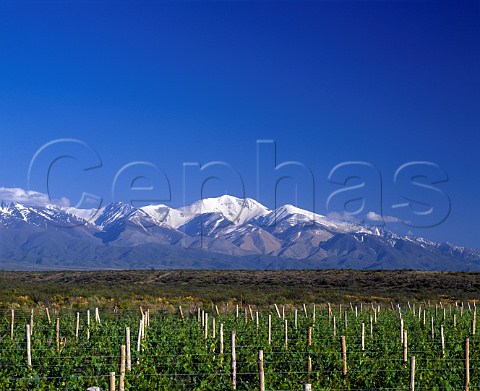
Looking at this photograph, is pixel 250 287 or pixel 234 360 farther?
pixel 250 287

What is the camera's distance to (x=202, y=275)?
105m

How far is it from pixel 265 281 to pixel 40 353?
71.3 m

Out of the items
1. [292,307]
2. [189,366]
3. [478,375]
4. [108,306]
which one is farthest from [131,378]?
[292,307]

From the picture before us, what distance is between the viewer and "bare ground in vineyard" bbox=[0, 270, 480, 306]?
58.9 meters

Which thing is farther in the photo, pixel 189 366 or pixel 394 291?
pixel 394 291

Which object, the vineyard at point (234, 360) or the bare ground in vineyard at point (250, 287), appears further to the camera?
the bare ground in vineyard at point (250, 287)

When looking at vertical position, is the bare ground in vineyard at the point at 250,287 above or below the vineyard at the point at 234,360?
above

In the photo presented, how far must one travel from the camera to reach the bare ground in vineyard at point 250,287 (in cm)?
5894

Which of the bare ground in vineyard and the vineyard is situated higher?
the bare ground in vineyard

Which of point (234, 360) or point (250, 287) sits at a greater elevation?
point (250, 287)

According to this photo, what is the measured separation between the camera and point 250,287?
8038cm

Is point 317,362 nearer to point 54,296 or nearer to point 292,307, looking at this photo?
point 292,307

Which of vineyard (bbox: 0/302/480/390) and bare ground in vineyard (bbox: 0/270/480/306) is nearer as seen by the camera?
vineyard (bbox: 0/302/480/390)

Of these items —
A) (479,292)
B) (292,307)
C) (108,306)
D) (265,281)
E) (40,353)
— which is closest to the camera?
(40,353)
